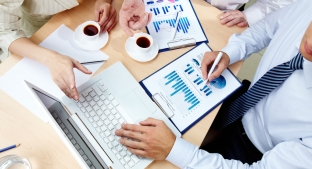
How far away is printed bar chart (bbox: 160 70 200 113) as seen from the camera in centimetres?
99

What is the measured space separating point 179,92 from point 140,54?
221 millimetres

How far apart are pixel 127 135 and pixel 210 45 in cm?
55

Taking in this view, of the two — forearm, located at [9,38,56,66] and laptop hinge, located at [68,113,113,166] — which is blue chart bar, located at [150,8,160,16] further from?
laptop hinge, located at [68,113,113,166]

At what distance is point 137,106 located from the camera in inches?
37.8

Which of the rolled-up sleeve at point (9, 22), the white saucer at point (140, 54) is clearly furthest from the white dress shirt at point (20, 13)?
the white saucer at point (140, 54)

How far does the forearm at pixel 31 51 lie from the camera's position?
37.5 inches

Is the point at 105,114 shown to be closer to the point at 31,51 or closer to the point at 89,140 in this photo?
the point at 89,140

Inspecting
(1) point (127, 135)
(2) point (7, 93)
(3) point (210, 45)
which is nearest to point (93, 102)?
(1) point (127, 135)

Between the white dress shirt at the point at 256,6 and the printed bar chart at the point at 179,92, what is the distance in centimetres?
52

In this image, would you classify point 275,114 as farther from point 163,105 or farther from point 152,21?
point 152,21

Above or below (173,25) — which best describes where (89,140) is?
below

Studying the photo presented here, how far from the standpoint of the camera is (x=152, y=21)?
115 cm

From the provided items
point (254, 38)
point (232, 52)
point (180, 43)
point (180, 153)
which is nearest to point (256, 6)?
point (254, 38)

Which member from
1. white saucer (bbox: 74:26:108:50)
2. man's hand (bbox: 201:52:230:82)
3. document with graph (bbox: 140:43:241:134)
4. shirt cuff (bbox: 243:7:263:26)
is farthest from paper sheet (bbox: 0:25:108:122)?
shirt cuff (bbox: 243:7:263:26)
